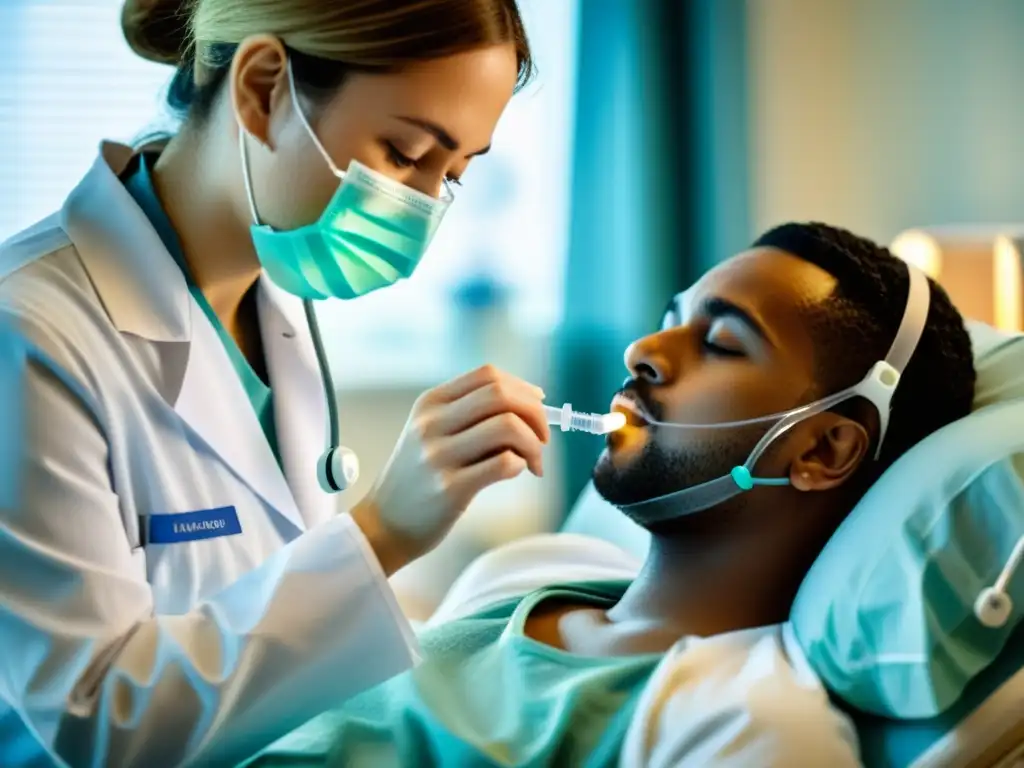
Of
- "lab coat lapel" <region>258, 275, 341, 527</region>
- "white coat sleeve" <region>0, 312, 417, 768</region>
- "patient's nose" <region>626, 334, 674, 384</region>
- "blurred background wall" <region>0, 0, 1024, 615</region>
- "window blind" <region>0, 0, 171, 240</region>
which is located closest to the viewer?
"white coat sleeve" <region>0, 312, 417, 768</region>

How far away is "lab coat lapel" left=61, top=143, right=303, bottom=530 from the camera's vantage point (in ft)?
4.15

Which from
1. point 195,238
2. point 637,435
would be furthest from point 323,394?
point 637,435

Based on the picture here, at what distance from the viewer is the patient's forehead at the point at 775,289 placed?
137cm

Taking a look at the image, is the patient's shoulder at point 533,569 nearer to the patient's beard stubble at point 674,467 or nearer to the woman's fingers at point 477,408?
the patient's beard stubble at point 674,467

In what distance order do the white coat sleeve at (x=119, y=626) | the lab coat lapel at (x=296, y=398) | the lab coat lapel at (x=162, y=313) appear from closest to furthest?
the white coat sleeve at (x=119, y=626), the lab coat lapel at (x=162, y=313), the lab coat lapel at (x=296, y=398)

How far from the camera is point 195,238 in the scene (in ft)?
4.48

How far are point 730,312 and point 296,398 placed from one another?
60cm

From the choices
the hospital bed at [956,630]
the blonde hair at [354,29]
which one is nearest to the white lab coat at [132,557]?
the blonde hair at [354,29]

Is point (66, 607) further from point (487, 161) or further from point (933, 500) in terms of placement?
point (487, 161)

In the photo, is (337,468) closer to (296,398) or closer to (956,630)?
(296,398)

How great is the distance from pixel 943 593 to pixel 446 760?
21.1 inches

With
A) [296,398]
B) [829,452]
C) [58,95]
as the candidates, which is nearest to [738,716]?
[829,452]

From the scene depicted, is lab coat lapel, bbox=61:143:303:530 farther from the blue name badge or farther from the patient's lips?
the patient's lips

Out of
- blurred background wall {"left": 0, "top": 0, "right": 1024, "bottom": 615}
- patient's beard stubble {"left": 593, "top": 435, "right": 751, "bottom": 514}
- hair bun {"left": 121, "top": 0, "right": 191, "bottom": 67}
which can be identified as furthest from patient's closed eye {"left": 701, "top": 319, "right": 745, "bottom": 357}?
blurred background wall {"left": 0, "top": 0, "right": 1024, "bottom": 615}
